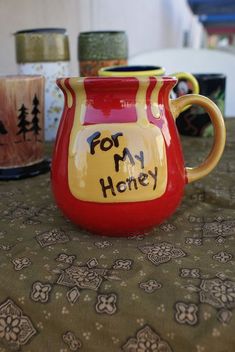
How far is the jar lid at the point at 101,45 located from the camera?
660mm

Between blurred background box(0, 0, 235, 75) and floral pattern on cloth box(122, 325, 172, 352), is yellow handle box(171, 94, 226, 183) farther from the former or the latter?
blurred background box(0, 0, 235, 75)

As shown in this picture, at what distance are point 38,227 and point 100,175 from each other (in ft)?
0.25

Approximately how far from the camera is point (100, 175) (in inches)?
11.7

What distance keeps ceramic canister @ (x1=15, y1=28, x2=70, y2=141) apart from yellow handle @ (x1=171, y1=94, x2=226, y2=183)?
0.30 meters

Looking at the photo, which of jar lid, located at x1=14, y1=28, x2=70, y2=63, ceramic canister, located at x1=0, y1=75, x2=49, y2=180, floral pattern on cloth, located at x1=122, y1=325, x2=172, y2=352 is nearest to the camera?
floral pattern on cloth, located at x1=122, y1=325, x2=172, y2=352

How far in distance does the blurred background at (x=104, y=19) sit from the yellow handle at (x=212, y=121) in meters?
0.40

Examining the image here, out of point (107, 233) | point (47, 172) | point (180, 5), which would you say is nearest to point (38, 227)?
point (107, 233)

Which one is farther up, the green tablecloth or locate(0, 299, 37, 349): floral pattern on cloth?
the green tablecloth

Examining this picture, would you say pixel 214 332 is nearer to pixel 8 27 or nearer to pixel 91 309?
pixel 91 309

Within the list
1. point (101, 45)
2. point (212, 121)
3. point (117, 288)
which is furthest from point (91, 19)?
point (117, 288)

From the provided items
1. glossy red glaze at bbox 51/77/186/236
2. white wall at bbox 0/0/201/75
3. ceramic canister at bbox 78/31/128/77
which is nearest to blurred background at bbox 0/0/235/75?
white wall at bbox 0/0/201/75

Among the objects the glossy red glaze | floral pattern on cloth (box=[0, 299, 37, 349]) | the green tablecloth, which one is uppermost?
the glossy red glaze

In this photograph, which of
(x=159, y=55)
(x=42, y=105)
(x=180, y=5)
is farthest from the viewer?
(x=180, y=5)

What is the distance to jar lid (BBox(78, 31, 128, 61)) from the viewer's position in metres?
0.66
